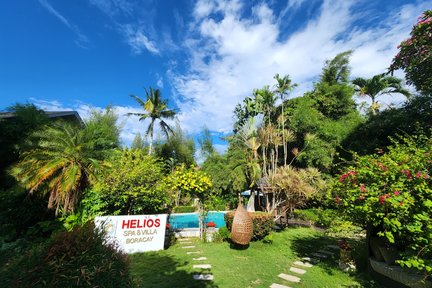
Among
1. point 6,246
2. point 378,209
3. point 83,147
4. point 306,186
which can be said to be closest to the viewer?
point 378,209

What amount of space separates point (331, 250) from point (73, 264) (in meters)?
9.19

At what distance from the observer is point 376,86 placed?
1953 centimetres

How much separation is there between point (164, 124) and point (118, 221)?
61.2ft

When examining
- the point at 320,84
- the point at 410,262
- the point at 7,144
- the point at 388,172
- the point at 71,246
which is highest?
the point at 320,84

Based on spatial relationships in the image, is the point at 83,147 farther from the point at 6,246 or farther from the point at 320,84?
the point at 320,84

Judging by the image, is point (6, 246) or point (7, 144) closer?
point (6, 246)

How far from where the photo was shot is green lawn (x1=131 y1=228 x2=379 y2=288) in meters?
5.55

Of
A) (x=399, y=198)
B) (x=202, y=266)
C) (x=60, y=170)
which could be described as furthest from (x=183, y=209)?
(x=399, y=198)

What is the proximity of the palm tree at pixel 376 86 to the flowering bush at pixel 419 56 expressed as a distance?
7.05 m

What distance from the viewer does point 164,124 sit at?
25547 millimetres

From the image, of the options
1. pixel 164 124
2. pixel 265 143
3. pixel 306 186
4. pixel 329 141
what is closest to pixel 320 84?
pixel 329 141

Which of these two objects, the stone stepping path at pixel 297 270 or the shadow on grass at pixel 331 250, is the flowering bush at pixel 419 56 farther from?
the stone stepping path at pixel 297 270

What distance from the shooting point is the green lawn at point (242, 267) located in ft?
18.2

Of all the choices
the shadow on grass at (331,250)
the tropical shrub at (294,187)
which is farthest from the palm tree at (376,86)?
the shadow on grass at (331,250)
